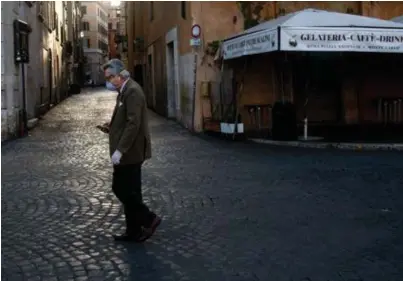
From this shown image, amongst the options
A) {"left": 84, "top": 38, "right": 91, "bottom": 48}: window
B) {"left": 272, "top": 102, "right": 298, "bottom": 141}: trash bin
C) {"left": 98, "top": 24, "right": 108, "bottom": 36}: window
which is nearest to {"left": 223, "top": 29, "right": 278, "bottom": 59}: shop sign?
{"left": 272, "top": 102, "right": 298, "bottom": 141}: trash bin

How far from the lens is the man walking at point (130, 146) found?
5562 mm

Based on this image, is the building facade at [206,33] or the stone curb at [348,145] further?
the building facade at [206,33]

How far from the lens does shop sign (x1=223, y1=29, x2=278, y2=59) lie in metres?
13.0

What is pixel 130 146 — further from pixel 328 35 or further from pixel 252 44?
pixel 252 44

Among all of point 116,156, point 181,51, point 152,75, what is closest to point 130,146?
point 116,156

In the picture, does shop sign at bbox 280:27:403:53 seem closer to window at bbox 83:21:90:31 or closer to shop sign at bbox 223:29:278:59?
shop sign at bbox 223:29:278:59

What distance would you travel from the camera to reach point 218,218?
259 inches

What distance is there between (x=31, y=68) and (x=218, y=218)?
1521cm

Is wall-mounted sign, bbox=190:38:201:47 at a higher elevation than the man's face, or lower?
higher

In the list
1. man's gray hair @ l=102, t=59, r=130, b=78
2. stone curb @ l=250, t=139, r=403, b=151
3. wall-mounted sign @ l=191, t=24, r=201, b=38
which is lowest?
stone curb @ l=250, t=139, r=403, b=151

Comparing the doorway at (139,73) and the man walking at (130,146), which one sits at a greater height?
the doorway at (139,73)

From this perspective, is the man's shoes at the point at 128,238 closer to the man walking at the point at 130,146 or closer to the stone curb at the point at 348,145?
the man walking at the point at 130,146

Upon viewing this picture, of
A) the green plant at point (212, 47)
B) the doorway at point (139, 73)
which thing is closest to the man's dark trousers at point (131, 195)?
the green plant at point (212, 47)

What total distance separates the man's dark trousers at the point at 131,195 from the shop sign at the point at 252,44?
7735 millimetres
